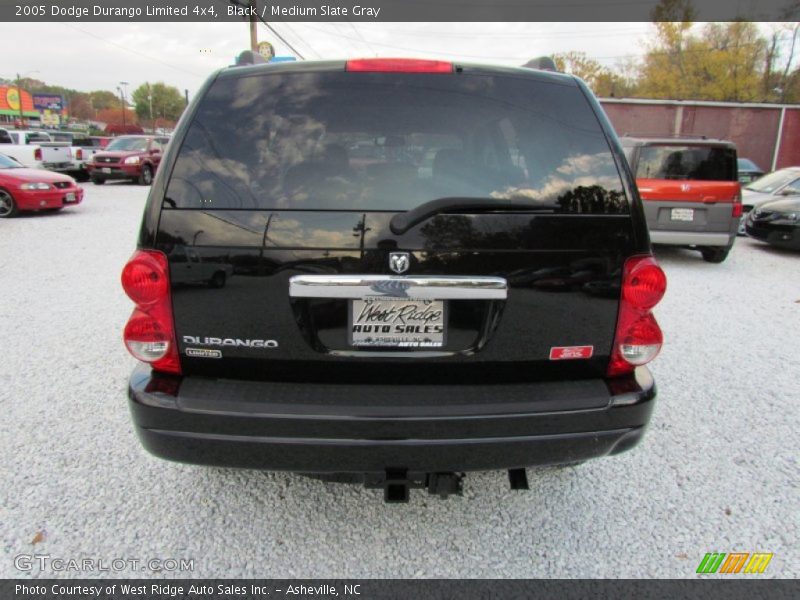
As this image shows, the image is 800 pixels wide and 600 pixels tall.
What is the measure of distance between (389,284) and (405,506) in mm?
1208

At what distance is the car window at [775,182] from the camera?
11.0m

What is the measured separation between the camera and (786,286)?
7.05m

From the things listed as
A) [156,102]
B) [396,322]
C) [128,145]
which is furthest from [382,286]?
[156,102]

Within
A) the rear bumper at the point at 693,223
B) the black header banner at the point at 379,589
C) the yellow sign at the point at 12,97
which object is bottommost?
the black header banner at the point at 379,589

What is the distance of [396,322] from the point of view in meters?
1.89

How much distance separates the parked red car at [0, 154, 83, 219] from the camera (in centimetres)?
1092

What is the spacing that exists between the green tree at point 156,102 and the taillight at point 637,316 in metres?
119

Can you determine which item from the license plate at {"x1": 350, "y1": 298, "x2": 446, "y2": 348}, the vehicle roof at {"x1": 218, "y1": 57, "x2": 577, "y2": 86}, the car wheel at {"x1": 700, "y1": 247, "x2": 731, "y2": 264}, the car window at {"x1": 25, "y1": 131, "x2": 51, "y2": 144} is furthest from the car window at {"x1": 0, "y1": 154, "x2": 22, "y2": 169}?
the car wheel at {"x1": 700, "y1": 247, "x2": 731, "y2": 264}

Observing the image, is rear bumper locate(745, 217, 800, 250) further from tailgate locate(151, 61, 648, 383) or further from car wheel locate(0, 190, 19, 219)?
car wheel locate(0, 190, 19, 219)

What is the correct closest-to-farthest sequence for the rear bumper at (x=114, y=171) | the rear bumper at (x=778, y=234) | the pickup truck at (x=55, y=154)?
the rear bumper at (x=778, y=234) < the pickup truck at (x=55, y=154) < the rear bumper at (x=114, y=171)

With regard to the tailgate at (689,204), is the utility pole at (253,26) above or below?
above

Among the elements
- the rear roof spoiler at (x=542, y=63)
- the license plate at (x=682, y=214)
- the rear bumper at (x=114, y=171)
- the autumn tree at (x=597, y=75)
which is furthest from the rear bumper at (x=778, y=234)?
the autumn tree at (x=597, y=75)

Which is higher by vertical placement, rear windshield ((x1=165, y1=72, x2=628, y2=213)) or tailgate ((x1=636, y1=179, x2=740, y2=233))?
rear windshield ((x1=165, y1=72, x2=628, y2=213))

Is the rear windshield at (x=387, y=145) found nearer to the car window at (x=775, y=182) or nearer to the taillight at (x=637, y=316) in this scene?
the taillight at (x=637, y=316)
